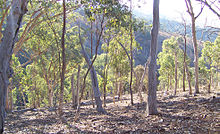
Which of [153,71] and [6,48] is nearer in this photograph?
[6,48]

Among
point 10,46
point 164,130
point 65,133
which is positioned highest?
point 10,46

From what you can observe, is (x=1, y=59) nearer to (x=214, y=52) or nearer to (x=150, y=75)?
(x=150, y=75)

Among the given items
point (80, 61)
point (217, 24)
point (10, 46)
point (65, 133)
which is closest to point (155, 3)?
point (10, 46)

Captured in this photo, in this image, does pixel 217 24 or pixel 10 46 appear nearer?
pixel 10 46

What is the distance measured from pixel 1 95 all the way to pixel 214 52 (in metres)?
23.8

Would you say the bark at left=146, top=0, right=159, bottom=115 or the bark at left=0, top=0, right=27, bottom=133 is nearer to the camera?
the bark at left=0, top=0, right=27, bottom=133

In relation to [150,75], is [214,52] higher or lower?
higher

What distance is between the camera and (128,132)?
635 cm

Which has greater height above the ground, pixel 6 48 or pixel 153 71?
pixel 6 48

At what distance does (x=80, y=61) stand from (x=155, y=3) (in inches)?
480

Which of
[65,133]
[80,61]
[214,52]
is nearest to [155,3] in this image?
[65,133]

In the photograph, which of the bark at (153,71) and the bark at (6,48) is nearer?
the bark at (6,48)

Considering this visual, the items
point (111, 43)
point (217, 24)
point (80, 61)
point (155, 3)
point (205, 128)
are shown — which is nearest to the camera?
point (205, 128)

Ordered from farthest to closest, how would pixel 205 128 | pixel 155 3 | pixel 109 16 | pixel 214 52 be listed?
pixel 214 52, pixel 109 16, pixel 155 3, pixel 205 128
